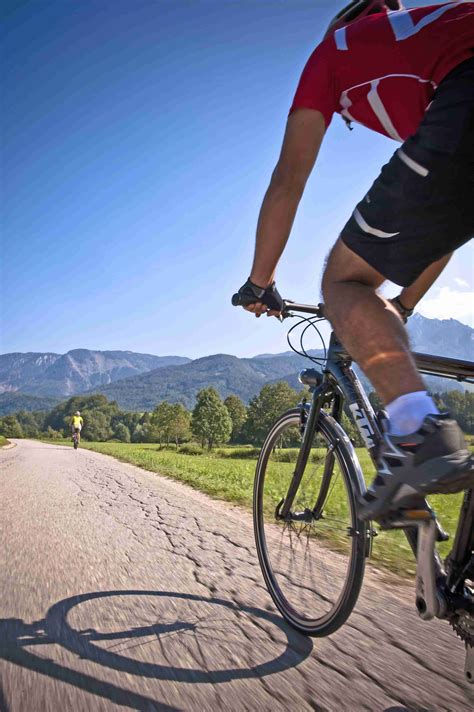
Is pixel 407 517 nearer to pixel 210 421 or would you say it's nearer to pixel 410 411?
pixel 410 411

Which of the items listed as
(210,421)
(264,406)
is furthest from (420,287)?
(210,421)

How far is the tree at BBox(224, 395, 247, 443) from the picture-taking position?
252 feet

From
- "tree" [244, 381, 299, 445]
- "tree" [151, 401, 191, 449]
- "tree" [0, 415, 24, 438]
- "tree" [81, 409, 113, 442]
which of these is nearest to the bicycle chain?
"tree" [244, 381, 299, 445]

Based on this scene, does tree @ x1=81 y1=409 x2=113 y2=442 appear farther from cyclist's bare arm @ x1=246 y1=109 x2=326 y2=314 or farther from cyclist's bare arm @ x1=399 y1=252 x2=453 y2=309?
cyclist's bare arm @ x1=246 y1=109 x2=326 y2=314

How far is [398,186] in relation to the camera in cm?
102

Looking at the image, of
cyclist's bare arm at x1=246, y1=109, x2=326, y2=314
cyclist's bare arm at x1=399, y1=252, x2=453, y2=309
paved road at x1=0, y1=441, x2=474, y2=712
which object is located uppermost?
cyclist's bare arm at x1=246, y1=109, x2=326, y2=314

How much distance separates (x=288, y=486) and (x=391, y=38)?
189 centimetres

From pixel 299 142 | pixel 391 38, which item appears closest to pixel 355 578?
pixel 299 142

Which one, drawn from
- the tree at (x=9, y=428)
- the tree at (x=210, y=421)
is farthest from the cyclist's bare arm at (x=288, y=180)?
the tree at (x=9, y=428)

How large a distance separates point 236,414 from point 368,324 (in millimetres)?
Result: 77918

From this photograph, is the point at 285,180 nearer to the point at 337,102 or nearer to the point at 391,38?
the point at 337,102

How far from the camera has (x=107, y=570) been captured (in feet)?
8.13

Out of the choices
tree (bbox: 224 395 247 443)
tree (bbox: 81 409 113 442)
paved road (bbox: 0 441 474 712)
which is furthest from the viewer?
tree (bbox: 81 409 113 442)

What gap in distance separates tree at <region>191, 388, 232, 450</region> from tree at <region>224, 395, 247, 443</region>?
9552 millimetres
